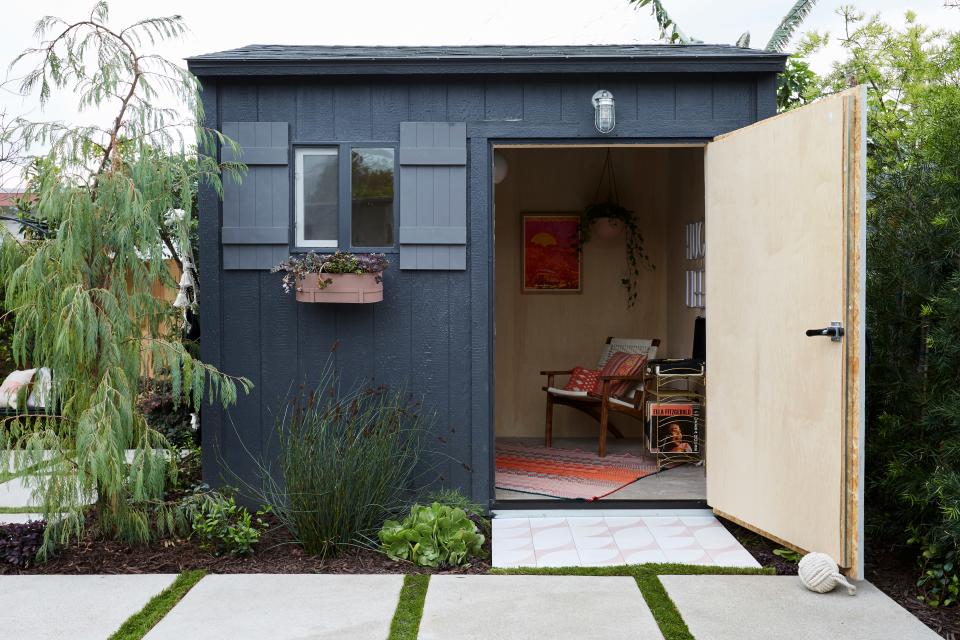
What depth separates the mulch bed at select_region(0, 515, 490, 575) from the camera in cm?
393

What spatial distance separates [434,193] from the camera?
468 centimetres

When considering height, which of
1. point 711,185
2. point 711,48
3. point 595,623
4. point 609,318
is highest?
point 711,48

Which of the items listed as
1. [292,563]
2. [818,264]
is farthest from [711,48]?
[292,563]

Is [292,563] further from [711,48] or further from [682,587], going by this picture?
[711,48]

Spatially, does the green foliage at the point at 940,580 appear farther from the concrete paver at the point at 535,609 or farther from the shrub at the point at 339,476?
the shrub at the point at 339,476

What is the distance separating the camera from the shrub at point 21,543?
3947 mm

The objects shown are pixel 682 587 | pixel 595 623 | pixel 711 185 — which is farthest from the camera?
pixel 711 185

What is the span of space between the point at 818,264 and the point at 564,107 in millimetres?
1571

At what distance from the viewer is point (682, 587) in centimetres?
369

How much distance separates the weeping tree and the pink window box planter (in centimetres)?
59

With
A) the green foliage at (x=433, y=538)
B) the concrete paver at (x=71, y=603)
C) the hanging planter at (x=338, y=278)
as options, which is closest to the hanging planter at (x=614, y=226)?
the hanging planter at (x=338, y=278)

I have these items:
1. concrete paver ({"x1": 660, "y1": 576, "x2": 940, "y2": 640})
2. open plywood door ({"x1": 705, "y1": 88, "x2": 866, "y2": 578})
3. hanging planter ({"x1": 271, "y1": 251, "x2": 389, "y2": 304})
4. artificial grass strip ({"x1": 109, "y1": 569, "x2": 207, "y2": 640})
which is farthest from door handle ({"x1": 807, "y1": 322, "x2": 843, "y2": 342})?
artificial grass strip ({"x1": 109, "y1": 569, "x2": 207, "y2": 640})

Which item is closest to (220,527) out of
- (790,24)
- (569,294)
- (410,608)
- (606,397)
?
(410,608)

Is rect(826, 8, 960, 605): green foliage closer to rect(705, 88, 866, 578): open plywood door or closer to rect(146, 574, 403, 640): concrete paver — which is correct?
rect(705, 88, 866, 578): open plywood door
